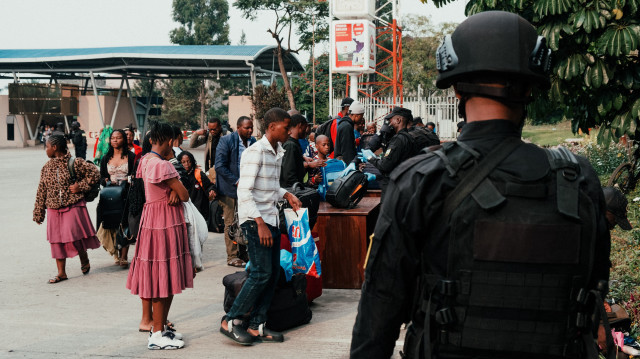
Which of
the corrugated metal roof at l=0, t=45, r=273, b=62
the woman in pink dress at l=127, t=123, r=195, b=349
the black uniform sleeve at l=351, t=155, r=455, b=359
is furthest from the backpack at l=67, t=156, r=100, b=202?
the corrugated metal roof at l=0, t=45, r=273, b=62

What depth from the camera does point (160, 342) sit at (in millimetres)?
5266

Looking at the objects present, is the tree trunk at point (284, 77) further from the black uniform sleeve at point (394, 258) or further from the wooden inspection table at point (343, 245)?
the black uniform sleeve at point (394, 258)

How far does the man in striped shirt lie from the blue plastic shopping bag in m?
0.34

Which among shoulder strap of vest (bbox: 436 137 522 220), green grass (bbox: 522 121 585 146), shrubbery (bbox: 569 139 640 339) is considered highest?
shoulder strap of vest (bbox: 436 137 522 220)

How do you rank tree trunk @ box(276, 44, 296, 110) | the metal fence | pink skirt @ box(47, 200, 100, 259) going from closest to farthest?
pink skirt @ box(47, 200, 100, 259)
the metal fence
tree trunk @ box(276, 44, 296, 110)

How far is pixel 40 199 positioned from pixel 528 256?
7042 millimetres

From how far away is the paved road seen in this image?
17.4ft

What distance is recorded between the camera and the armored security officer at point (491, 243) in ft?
6.01

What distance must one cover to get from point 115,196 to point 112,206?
0.13 meters

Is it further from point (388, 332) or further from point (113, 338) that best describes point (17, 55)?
point (388, 332)

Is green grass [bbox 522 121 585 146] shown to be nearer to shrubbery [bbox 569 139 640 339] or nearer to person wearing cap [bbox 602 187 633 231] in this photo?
shrubbery [bbox 569 139 640 339]

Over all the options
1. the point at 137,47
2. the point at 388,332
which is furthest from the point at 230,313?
the point at 137,47

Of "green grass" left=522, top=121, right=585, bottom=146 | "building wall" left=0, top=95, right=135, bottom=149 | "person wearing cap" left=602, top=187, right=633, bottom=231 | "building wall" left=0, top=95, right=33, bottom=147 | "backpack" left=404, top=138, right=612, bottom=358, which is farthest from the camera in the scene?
"building wall" left=0, top=95, right=135, bottom=149

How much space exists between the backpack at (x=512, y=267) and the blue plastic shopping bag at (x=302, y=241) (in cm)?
407
